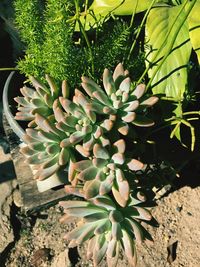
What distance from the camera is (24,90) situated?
118 centimetres

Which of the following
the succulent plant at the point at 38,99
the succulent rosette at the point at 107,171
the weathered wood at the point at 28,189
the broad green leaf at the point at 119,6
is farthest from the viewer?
the weathered wood at the point at 28,189

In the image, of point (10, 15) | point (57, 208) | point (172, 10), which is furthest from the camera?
point (10, 15)

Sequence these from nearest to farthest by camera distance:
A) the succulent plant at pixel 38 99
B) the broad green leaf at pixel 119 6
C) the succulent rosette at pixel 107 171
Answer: the succulent rosette at pixel 107 171 < the succulent plant at pixel 38 99 < the broad green leaf at pixel 119 6

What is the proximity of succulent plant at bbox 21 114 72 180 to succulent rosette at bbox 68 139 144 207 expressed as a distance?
52mm

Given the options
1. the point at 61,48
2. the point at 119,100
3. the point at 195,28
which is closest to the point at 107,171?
the point at 119,100

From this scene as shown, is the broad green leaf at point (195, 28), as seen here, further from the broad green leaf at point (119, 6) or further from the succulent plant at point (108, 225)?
the succulent plant at point (108, 225)

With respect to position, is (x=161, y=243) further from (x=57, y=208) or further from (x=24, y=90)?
(x=24, y=90)

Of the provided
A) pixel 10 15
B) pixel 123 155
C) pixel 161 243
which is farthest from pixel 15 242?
pixel 10 15

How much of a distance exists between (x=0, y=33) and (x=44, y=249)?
804 millimetres

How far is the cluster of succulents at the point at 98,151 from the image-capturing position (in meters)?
1.06

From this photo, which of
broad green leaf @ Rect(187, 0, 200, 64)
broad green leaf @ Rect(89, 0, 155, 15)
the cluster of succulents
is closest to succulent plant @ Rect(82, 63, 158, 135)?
the cluster of succulents

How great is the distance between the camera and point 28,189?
1505mm

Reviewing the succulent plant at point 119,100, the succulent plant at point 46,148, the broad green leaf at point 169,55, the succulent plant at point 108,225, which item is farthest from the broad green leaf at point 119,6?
the succulent plant at point 108,225

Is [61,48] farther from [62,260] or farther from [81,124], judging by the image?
[62,260]
